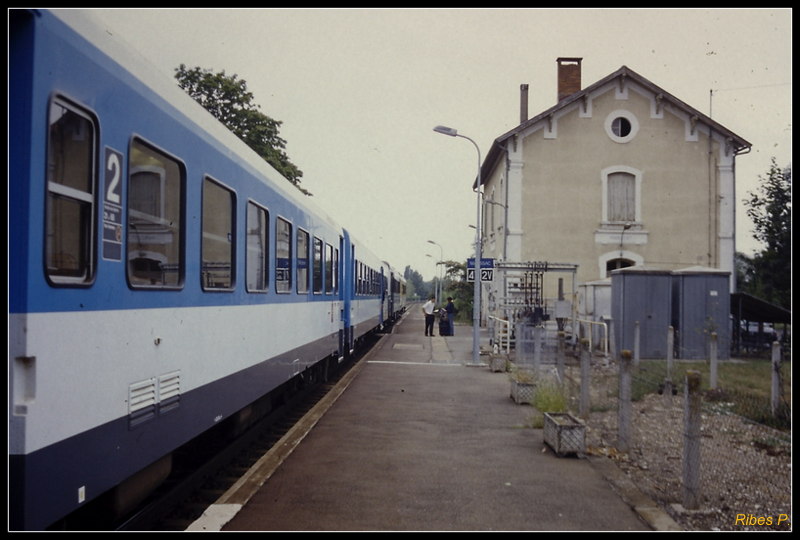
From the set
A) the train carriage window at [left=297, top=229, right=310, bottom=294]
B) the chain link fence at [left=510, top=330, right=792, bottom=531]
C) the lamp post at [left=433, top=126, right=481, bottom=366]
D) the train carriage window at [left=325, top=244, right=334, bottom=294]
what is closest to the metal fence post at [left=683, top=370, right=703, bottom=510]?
the chain link fence at [left=510, top=330, right=792, bottom=531]

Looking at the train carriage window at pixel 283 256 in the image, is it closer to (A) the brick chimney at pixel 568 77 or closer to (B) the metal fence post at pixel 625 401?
(B) the metal fence post at pixel 625 401

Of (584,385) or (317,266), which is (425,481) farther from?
(317,266)

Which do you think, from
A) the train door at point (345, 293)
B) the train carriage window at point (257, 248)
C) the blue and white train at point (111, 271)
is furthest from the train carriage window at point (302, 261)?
the train door at point (345, 293)

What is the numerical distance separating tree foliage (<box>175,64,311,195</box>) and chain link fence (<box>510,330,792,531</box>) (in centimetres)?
2531

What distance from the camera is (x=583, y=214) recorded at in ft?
89.8

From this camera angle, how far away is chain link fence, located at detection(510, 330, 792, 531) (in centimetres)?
579

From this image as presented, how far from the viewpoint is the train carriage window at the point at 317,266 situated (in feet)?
36.2

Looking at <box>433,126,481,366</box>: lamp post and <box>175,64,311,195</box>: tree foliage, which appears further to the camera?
<box>175,64,311,195</box>: tree foliage

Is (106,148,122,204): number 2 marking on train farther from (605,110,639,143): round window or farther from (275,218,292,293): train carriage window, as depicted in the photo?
(605,110,639,143): round window

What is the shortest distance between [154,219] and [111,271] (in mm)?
753

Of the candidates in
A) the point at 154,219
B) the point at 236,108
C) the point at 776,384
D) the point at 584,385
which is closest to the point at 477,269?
the point at 584,385

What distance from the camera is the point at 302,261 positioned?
9.82 metres

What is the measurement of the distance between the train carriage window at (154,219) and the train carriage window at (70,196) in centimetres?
47

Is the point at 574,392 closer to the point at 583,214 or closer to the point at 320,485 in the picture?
the point at 320,485
